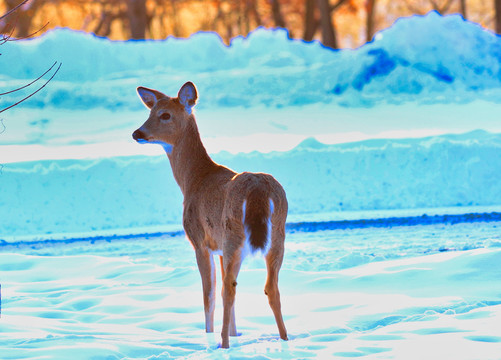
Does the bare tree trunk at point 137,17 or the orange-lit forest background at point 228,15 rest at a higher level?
the orange-lit forest background at point 228,15

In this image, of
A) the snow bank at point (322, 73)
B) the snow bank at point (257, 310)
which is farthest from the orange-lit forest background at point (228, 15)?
the snow bank at point (257, 310)

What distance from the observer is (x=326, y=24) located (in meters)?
30.7

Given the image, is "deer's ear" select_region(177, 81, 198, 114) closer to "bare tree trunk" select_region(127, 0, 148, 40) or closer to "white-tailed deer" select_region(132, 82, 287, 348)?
"white-tailed deer" select_region(132, 82, 287, 348)

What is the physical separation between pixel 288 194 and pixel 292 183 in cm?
30

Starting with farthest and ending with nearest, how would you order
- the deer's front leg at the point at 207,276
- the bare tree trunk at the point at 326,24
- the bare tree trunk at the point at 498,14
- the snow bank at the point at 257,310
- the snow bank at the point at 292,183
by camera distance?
the bare tree trunk at the point at 326,24 → the bare tree trunk at the point at 498,14 → the snow bank at the point at 292,183 → the deer's front leg at the point at 207,276 → the snow bank at the point at 257,310

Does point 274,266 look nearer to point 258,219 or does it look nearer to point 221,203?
point 258,219

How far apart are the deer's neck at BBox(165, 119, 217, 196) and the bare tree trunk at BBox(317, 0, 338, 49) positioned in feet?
79.6

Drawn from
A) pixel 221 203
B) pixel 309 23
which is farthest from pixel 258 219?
pixel 309 23

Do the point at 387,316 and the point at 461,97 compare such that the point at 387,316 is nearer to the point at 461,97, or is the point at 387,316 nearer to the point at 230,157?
the point at 230,157

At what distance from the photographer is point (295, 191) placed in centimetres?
1517

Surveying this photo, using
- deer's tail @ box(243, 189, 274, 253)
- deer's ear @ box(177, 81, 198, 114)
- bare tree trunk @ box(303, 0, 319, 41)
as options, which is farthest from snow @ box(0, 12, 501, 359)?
bare tree trunk @ box(303, 0, 319, 41)

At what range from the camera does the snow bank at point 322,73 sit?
23.0 m

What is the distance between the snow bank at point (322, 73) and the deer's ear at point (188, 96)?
16.1 m

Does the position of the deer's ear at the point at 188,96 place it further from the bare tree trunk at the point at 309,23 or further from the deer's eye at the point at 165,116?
the bare tree trunk at the point at 309,23
